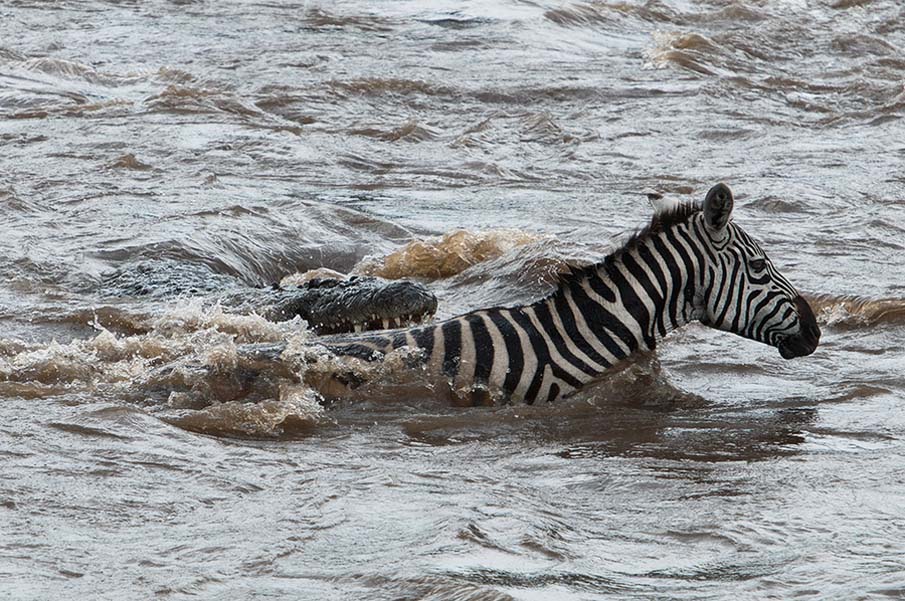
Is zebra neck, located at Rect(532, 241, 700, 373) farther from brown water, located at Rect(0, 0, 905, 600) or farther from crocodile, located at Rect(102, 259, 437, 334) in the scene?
crocodile, located at Rect(102, 259, 437, 334)

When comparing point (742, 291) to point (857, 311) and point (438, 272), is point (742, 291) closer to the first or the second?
point (857, 311)

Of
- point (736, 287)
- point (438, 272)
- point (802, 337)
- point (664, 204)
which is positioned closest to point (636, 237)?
Result: point (664, 204)

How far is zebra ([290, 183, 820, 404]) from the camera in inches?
257

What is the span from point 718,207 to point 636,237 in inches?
15.0

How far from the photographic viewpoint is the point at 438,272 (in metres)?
10.0

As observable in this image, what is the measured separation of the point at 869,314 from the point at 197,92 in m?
8.41

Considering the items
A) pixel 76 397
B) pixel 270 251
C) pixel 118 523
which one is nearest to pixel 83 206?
pixel 270 251

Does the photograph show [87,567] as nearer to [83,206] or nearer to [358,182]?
[83,206]

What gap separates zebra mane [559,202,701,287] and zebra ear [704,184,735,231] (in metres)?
0.12

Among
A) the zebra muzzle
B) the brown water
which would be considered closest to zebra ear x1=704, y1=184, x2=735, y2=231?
the zebra muzzle

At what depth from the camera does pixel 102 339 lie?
740 centimetres

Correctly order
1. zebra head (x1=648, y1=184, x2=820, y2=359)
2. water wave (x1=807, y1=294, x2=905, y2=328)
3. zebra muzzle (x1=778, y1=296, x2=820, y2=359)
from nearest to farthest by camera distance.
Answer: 1. zebra head (x1=648, y1=184, x2=820, y2=359)
2. zebra muzzle (x1=778, y1=296, x2=820, y2=359)
3. water wave (x1=807, y1=294, x2=905, y2=328)

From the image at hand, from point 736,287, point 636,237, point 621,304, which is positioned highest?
point 636,237

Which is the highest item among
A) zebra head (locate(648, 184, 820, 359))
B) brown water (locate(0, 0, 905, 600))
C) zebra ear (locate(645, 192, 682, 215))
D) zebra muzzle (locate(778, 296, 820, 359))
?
zebra ear (locate(645, 192, 682, 215))
